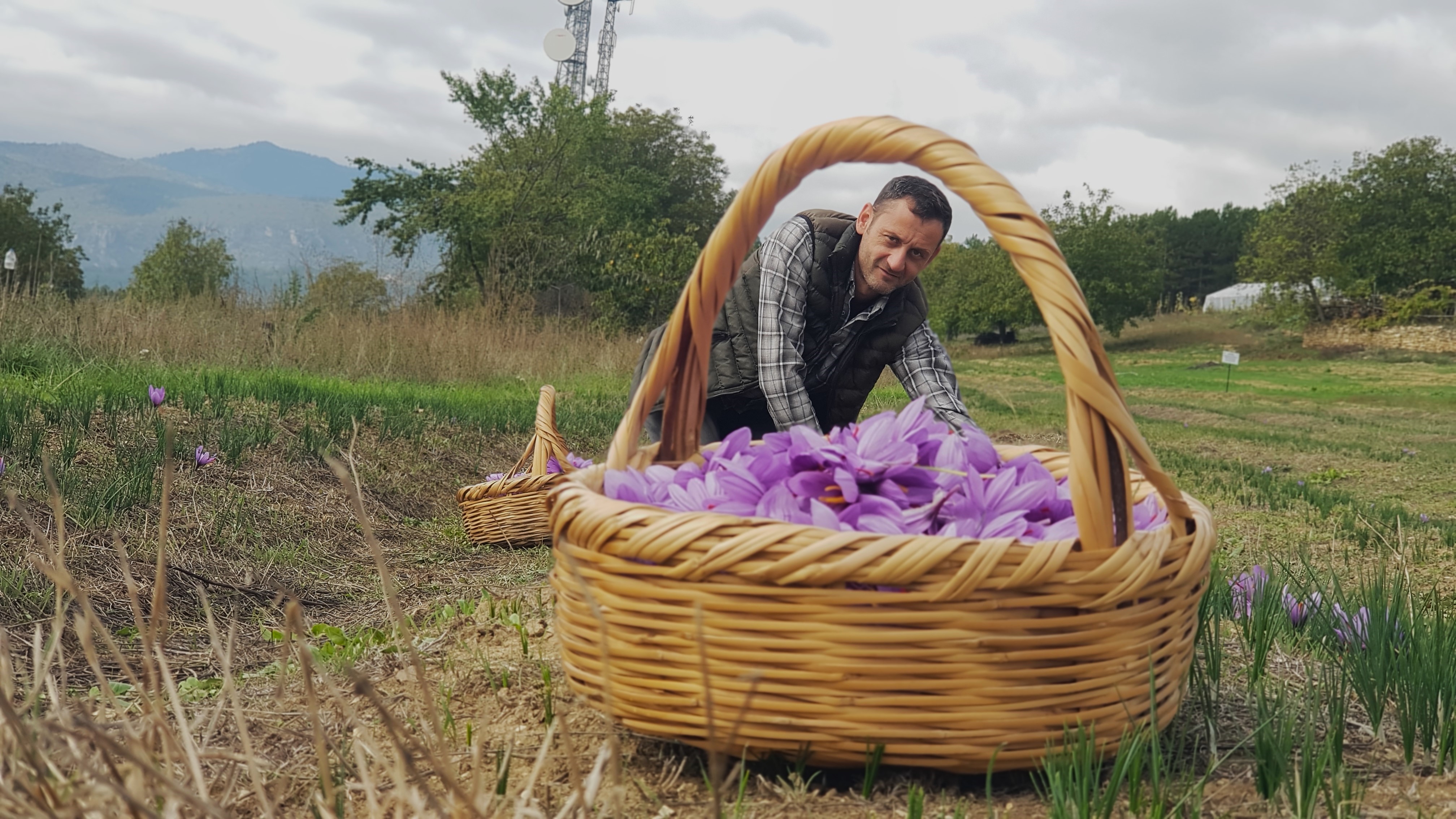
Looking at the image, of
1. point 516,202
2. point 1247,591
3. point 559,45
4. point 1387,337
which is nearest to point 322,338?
point 1247,591

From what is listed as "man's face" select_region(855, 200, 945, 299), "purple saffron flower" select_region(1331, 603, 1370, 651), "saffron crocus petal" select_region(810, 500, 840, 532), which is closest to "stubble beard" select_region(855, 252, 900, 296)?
"man's face" select_region(855, 200, 945, 299)

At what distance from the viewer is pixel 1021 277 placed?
157 cm

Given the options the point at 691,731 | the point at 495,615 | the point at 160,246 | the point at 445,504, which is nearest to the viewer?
the point at 691,731

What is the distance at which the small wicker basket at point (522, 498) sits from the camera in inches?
194

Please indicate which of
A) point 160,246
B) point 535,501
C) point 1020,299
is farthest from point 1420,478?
point 160,246

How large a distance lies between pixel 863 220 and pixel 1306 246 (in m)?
49.7

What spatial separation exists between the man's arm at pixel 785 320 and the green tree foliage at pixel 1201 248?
279 ft

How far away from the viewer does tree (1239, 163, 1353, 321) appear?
4384cm

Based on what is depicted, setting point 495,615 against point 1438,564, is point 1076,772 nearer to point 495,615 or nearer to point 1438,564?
point 495,615

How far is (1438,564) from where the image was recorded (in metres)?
4.49

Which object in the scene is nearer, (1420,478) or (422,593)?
(422,593)

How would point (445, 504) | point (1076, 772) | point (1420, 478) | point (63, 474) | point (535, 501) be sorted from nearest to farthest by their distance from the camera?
1. point (1076, 772)
2. point (63, 474)
3. point (535, 501)
4. point (445, 504)
5. point (1420, 478)

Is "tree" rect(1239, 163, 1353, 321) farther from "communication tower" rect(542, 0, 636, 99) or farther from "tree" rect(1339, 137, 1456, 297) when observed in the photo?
"communication tower" rect(542, 0, 636, 99)

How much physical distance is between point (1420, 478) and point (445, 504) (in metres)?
8.61
